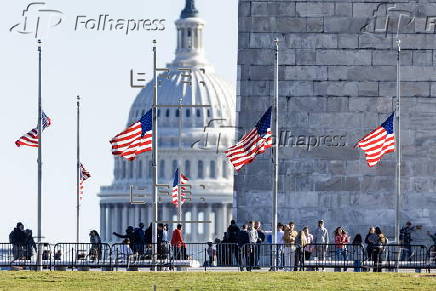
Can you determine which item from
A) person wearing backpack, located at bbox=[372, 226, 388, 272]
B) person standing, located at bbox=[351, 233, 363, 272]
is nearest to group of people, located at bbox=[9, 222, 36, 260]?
person standing, located at bbox=[351, 233, 363, 272]

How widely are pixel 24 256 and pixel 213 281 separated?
15.6 metres

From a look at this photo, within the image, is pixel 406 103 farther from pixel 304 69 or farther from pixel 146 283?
pixel 146 283

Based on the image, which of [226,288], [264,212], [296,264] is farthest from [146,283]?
[264,212]

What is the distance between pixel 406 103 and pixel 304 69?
385 cm

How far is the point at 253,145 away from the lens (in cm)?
7356

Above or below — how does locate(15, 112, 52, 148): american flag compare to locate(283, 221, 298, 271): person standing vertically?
above

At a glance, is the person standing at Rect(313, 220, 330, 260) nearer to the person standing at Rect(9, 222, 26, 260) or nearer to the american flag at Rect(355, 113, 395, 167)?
the american flag at Rect(355, 113, 395, 167)

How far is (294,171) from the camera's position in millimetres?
80750

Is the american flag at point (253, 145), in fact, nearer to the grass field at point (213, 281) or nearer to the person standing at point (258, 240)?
the person standing at point (258, 240)

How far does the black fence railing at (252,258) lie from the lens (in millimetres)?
70188

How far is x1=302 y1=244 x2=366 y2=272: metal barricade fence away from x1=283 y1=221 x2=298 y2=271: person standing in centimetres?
42

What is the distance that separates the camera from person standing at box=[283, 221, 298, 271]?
2795 inches

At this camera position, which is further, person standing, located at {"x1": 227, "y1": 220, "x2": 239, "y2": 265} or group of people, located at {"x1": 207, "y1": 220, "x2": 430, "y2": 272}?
person standing, located at {"x1": 227, "y1": 220, "x2": 239, "y2": 265}

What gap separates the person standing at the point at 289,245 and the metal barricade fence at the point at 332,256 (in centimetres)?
42
